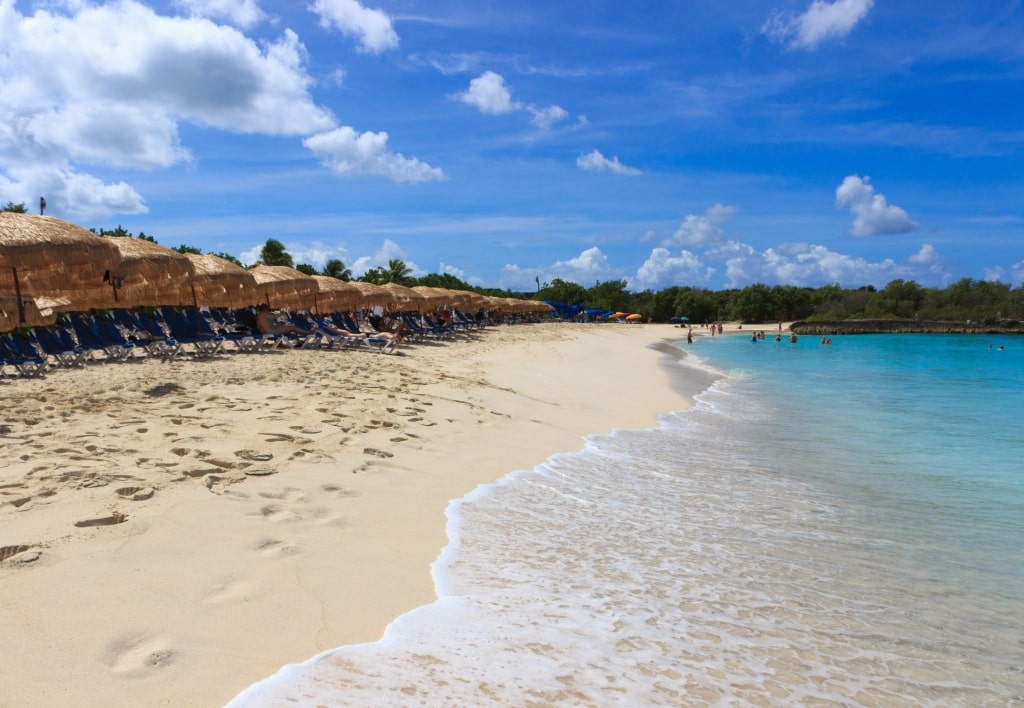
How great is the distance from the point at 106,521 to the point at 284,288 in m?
12.0

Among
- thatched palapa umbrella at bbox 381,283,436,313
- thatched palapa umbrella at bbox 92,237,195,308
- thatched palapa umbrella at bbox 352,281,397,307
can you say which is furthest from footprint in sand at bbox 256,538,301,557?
thatched palapa umbrella at bbox 381,283,436,313

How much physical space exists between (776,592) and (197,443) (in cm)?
369

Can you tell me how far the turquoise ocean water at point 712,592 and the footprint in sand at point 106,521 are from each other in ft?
4.73

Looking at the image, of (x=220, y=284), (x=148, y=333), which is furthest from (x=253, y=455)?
(x=220, y=284)

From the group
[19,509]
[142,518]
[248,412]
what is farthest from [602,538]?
[248,412]

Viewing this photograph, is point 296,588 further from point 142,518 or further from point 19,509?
point 19,509

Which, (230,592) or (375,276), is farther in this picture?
(375,276)

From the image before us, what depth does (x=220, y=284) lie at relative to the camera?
12422 mm

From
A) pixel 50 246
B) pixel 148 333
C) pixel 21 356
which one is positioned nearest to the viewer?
pixel 21 356

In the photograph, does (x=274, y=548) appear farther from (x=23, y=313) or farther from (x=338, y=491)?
(x=23, y=313)

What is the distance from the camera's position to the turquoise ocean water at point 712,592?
7.00 ft

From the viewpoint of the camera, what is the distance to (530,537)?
3.55m

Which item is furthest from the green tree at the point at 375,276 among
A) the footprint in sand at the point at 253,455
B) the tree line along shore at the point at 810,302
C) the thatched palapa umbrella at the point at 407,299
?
the footprint in sand at the point at 253,455

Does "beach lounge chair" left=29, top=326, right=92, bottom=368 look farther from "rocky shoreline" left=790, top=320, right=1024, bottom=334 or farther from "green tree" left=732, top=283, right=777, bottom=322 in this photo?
"green tree" left=732, top=283, right=777, bottom=322
